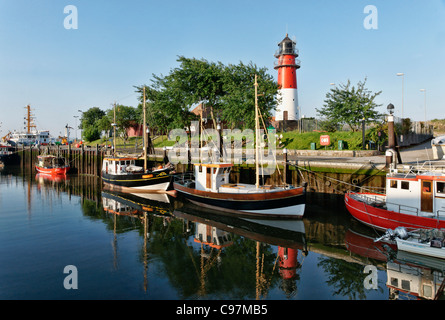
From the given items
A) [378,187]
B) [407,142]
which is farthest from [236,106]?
[407,142]

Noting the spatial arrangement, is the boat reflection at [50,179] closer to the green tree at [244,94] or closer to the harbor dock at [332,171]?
the harbor dock at [332,171]

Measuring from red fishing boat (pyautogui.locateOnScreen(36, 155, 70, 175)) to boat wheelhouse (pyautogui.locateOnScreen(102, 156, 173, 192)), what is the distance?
15753 millimetres

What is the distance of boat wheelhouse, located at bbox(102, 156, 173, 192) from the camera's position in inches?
1029

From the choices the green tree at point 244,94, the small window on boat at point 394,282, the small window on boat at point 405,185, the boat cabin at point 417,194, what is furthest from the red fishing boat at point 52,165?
the small window on boat at point 394,282

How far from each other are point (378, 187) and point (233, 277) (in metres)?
12.7

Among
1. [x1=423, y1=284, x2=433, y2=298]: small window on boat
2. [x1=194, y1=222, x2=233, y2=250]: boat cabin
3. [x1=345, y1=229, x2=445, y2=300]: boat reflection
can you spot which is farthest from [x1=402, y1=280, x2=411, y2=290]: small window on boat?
[x1=194, y1=222, x2=233, y2=250]: boat cabin

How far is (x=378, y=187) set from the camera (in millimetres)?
18250

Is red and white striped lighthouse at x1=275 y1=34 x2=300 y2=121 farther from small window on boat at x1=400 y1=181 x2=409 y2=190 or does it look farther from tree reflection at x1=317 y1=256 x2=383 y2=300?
tree reflection at x1=317 y1=256 x2=383 y2=300

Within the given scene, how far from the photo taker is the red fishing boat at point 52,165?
41938 mm

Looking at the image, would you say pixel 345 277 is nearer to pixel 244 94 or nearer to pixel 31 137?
pixel 244 94

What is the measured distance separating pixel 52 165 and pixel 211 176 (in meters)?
35.0

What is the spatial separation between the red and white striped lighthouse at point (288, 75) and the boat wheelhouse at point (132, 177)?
2481 cm

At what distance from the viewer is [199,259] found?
12039 millimetres
